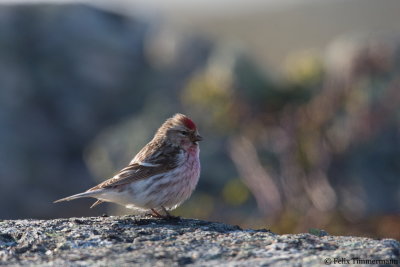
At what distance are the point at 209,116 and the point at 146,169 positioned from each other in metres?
6.92

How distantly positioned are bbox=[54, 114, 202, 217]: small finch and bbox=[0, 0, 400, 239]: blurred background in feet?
9.40

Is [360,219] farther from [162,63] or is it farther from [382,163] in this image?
[162,63]

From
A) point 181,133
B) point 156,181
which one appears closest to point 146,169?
point 156,181

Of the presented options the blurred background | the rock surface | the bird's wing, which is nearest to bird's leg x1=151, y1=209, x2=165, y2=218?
the bird's wing

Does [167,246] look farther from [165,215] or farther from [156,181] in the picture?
[156,181]

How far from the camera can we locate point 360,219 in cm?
1097

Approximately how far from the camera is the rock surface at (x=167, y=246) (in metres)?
4.19

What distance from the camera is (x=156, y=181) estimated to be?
256 inches

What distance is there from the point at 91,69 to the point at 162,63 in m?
1.67

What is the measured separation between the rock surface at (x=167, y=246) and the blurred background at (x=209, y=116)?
13.3 ft
